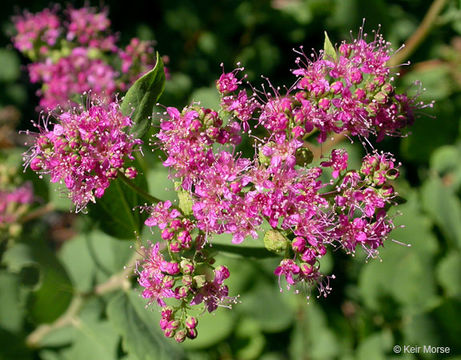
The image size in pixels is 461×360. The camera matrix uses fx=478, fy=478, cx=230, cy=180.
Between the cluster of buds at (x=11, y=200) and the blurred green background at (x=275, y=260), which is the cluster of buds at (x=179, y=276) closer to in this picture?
the blurred green background at (x=275, y=260)

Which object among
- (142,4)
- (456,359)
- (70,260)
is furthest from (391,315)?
(142,4)

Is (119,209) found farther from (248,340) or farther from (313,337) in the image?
(313,337)

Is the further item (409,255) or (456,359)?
(409,255)

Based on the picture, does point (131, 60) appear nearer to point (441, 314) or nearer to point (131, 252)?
point (131, 252)

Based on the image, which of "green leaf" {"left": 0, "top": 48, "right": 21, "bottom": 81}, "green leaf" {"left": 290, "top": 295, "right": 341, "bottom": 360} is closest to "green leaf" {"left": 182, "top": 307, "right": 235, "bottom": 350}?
"green leaf" {"left": 290, "top": 295, "right": 341, "bottom": 360}

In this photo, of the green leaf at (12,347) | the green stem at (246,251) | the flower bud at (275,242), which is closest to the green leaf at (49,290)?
the green leaf at (12,347)
